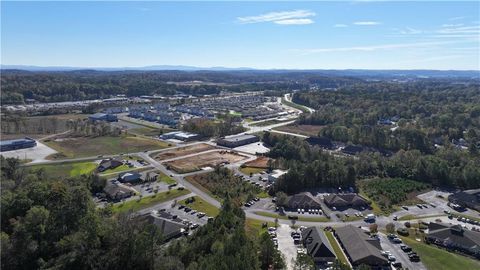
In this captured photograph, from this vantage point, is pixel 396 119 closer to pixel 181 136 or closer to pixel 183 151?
pixel 181 136

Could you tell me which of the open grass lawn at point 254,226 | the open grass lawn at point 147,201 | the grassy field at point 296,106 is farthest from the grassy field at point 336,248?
the grassy field at point 296,106

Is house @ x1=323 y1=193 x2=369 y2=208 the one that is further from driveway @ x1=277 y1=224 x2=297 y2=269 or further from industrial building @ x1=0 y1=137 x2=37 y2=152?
industrial building @ x1=0 y1=137 x2=37 y2=152

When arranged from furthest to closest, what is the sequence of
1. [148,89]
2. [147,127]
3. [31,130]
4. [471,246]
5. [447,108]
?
[148,89] < [447,108] < [147,127] < [31,130] < [471,246]

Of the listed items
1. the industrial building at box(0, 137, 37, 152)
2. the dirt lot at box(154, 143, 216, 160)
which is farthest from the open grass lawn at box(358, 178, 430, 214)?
the industrial building at box(0, 137, 37, 152)

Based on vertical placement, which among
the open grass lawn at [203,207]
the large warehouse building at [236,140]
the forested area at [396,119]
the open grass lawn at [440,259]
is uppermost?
the forested area at [396,119]

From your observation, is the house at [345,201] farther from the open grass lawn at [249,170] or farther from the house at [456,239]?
the open grass lawn at [249,170]

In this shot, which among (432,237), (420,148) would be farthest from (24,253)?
(420,148)

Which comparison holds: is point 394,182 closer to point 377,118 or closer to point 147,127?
point 377,118
